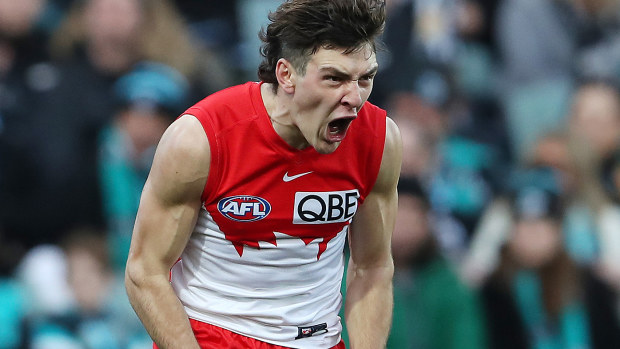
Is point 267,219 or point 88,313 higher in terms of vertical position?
point 267,219

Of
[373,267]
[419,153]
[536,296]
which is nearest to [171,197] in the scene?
[373,267]

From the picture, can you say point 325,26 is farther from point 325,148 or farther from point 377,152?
point 377,152

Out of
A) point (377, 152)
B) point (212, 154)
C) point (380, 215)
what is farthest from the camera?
point (380, 215)

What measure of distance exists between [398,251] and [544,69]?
2.21 m

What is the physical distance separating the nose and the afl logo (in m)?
0.52

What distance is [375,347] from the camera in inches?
155

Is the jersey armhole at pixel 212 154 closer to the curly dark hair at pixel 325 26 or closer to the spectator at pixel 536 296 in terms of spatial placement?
the curly dark hair at pixel 325 26

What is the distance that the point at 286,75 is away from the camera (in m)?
3.52

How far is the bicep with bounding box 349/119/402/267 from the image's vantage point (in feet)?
12.5

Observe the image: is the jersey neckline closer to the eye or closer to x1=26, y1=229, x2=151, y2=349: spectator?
the eye

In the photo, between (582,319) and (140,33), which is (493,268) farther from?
(140,33)

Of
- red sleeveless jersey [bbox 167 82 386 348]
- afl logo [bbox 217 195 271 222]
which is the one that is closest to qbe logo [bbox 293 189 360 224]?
red sleeveless jersey [bbox 167 82 386 348]

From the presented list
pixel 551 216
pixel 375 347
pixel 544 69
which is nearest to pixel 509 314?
pixel 551 216

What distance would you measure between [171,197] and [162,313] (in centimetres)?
46
